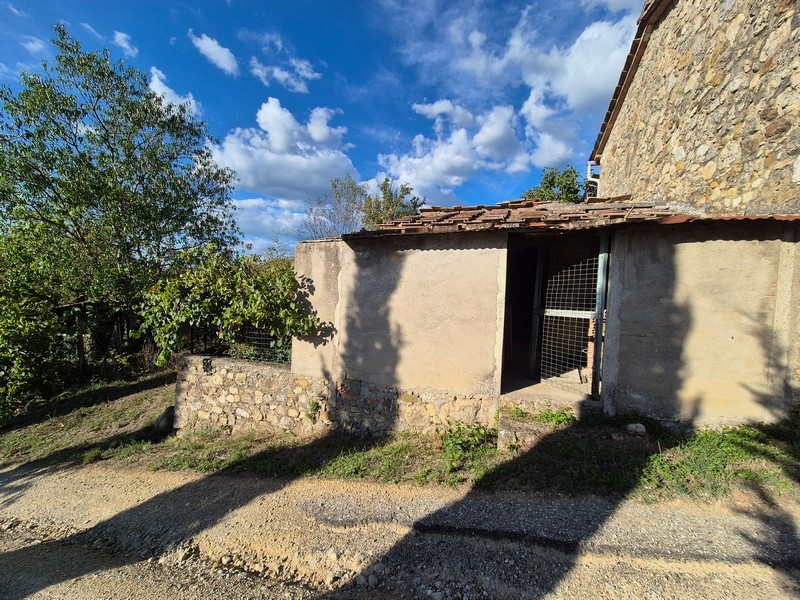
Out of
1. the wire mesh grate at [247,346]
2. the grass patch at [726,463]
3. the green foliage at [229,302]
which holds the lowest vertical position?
the grass patch at [726,463]

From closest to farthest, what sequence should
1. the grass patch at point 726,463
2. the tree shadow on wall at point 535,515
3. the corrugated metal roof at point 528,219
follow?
1. the tree shadow on wall at point 535,515
2. the grass patch at point 726,463
3. the corrugated metal roof at point 528,219

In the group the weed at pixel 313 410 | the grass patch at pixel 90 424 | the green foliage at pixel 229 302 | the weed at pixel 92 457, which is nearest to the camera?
the green foliage at pixel 229 302

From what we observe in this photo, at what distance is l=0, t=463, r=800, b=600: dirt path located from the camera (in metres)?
2.39

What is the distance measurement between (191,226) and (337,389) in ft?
25.2

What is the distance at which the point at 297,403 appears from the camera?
5.60 metres

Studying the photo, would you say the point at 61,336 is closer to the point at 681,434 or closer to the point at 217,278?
the point at 217,278

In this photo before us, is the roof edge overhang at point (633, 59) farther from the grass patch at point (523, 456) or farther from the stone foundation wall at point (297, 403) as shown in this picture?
the stone foundation wall at point (297, 403)

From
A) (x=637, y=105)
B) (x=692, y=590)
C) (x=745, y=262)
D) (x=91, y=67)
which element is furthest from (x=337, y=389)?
(x=91, y=67)

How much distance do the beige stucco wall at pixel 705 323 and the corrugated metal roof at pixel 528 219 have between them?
353 mm

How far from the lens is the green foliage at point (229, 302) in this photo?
538cm

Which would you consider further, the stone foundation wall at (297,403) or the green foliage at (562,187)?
the green foliage at (562,187)

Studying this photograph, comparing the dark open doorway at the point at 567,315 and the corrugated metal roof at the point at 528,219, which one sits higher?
the corrugated metal roof at the point at 528,219

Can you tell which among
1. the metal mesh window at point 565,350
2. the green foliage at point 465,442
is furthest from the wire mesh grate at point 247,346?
the metal mesh window at point 565,350

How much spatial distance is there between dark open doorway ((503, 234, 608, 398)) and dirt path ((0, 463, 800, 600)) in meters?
2.00
